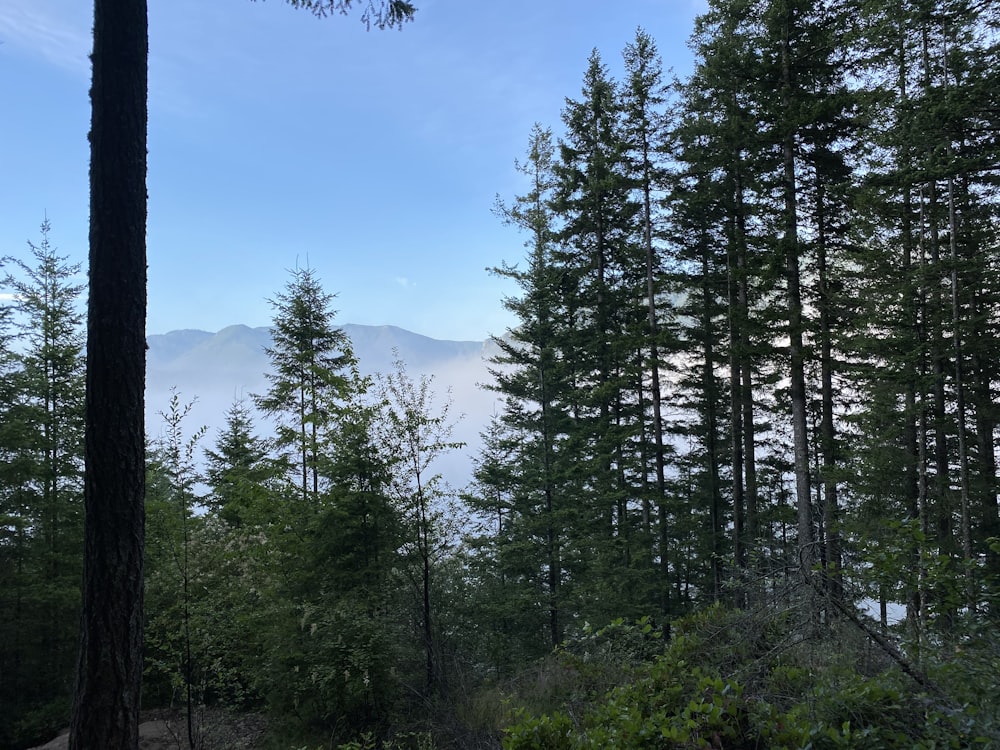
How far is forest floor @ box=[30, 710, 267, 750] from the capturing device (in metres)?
8.78

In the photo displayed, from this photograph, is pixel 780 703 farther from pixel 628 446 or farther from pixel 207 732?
pixel 628 446

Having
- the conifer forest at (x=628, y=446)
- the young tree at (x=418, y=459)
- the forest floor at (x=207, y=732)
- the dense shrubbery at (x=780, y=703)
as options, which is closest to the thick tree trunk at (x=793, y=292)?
the conifer forest at (x=628, y=446)

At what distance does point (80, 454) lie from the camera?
14.2 m

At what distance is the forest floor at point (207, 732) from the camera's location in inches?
346

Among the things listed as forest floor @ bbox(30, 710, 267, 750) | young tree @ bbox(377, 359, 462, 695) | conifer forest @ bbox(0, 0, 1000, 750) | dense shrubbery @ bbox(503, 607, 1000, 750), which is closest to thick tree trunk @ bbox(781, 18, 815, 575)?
conifer forest @ bbox(0, 0, 1000, 750)

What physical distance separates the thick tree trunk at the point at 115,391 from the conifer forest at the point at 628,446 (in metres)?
2.68

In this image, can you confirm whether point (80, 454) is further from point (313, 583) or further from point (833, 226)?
point (833, 226)

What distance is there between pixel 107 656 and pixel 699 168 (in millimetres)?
14861

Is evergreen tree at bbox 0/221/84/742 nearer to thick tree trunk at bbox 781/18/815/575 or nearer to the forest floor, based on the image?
the forest floor

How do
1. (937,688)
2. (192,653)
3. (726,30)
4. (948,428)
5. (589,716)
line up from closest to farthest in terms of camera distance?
(937,688) → (589,716) → (192,653) → (948,428) → (726,30)

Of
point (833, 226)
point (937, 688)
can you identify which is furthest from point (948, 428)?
point (937, 688)

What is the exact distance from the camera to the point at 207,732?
8219mm

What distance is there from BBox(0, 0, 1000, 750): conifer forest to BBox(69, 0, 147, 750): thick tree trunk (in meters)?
2.68

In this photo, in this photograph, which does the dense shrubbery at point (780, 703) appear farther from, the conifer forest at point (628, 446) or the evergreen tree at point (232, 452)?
the evergreen tree at point (232, 452)
